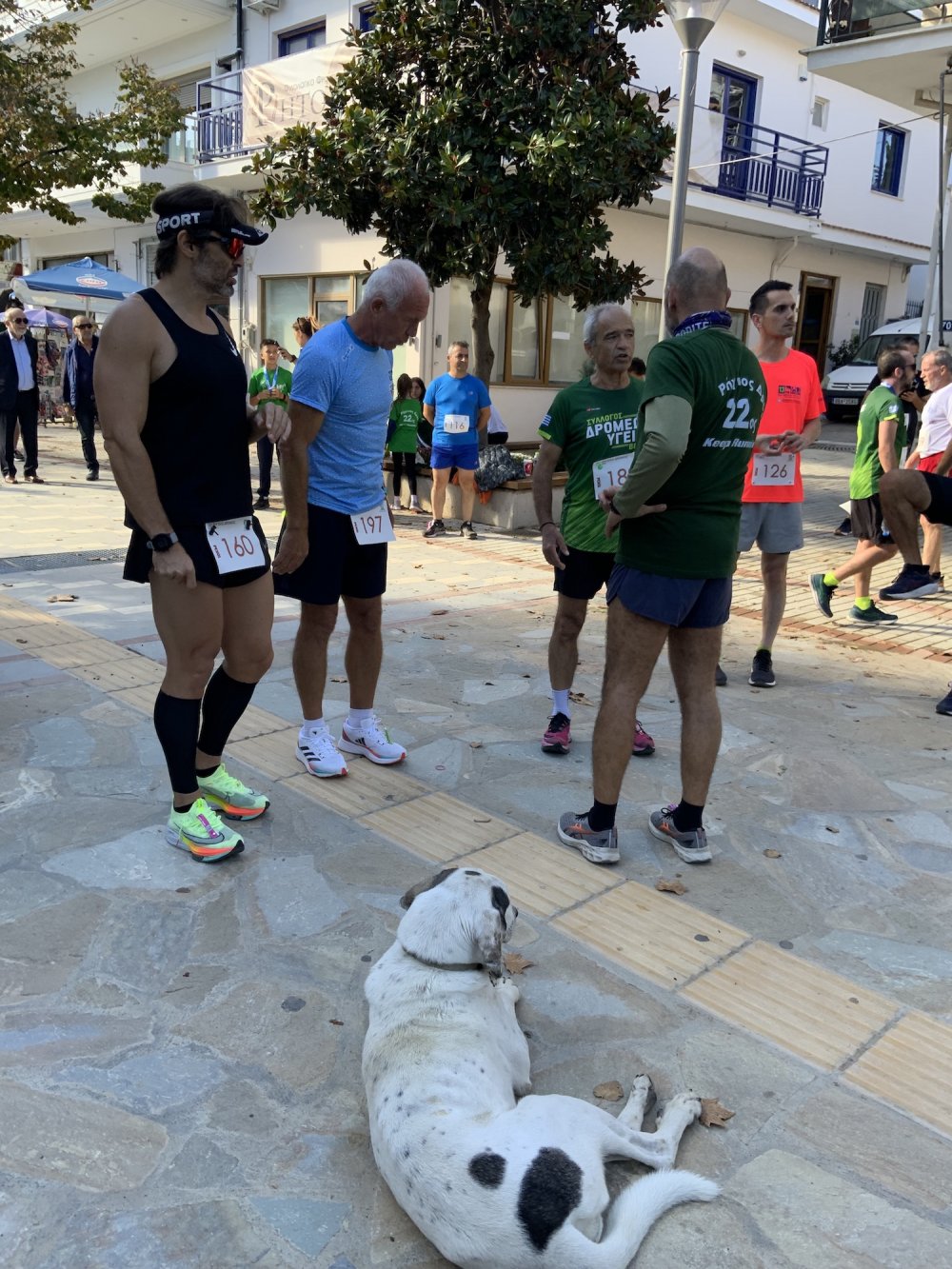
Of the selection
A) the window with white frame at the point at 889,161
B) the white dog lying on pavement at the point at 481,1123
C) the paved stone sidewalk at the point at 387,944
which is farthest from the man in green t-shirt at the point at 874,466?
the window with white frame at the point at 889,161

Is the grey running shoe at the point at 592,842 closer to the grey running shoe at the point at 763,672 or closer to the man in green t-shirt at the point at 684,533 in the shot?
the man in green t-shirt at the point at 684,533

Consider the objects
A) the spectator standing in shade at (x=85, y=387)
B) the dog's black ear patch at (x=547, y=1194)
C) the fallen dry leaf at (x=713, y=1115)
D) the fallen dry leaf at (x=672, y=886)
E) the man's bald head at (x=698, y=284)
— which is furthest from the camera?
the spectator standing in shade at (x=85, y=387)

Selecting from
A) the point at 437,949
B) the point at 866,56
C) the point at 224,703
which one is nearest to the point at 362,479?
the point at 224,703

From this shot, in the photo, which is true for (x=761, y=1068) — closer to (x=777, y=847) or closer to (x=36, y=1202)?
(x=777, y=847)

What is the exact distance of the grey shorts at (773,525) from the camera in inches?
215

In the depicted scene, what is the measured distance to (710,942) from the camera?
9.96 ft

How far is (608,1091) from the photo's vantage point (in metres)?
2.38

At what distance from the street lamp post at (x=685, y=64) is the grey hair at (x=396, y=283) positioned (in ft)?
11.2

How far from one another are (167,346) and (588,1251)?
2532 millimetres

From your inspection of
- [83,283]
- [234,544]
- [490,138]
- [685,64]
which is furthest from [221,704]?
[83,283]

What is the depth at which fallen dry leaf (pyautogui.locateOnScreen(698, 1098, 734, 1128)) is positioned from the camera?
7.54 feet

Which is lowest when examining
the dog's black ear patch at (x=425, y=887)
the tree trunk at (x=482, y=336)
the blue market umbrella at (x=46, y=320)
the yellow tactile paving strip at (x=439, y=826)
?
the yellow tactile paving strip at (x=439, y=826)

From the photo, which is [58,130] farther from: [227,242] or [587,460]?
[227,242]

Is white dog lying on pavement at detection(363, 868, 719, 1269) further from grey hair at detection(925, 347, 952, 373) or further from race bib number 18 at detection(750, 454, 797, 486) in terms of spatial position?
grey hair at detection(925, 347, 952, 373)
